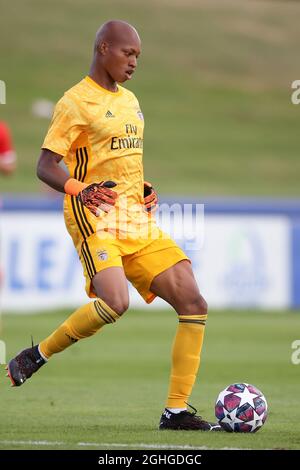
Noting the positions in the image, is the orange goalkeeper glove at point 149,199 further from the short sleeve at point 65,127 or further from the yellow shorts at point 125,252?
the short sleeve at point 65,127

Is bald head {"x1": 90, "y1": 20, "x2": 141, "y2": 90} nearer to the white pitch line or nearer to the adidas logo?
the adidas logo

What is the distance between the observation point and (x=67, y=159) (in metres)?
8.98

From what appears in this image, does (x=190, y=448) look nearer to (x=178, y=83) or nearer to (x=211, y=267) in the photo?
(x=211, y=267)

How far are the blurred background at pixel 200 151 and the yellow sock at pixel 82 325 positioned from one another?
441cm

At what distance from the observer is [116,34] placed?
885 cm

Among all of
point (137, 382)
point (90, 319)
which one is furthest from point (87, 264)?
point (137, 382)

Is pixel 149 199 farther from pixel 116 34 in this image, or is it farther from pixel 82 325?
pixel 116 34

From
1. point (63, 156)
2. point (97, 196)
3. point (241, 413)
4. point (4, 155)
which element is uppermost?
point (4, 155)

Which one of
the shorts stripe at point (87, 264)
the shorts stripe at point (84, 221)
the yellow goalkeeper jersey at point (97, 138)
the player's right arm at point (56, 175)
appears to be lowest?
the shorts stripe at point (87, 264)

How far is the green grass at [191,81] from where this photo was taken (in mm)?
41625

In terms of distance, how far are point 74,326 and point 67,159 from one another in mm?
1240

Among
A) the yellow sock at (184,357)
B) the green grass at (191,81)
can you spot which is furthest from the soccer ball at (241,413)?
the green grass at (191,81)

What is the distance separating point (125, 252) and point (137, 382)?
3722 millimetres

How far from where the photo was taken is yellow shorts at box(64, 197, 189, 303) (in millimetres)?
8719
